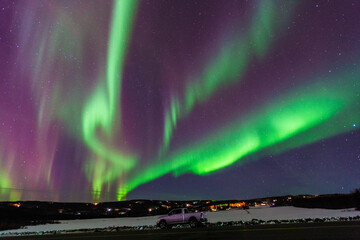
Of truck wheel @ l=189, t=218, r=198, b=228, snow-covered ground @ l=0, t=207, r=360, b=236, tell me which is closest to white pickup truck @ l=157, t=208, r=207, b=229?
truck wheel @ l=189, t=218, r=198, b=228

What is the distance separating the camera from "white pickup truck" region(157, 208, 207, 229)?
90.7ft

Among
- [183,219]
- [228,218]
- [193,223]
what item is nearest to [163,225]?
[183,219]

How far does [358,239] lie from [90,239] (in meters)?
15.5

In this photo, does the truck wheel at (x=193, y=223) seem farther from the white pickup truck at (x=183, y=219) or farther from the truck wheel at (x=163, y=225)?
the truck wheel at (x=163, y=225)

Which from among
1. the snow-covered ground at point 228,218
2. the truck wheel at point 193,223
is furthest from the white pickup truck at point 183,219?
the snow-covered ground at point 228,218

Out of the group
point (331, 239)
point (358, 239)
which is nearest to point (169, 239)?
point (331, 239)

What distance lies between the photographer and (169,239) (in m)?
18.0

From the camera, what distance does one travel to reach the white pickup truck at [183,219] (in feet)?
90.7

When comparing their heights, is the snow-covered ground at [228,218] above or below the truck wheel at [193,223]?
above

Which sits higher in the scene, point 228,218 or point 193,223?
point 228,218

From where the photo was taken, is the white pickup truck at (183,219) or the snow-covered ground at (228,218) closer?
the white pickup truck at (183,219)

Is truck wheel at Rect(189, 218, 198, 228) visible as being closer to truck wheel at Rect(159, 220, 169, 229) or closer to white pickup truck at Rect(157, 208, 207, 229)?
white pickup truck at Rect(157, 208, 207, 229)

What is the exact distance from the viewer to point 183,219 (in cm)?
2831

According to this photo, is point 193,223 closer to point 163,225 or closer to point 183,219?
point 183,219
